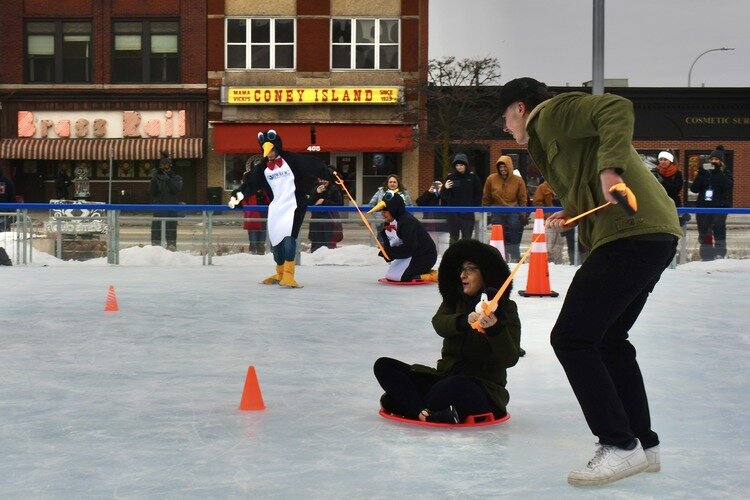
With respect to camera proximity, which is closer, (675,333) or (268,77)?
(675,333)

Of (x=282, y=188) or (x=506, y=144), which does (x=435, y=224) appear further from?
(x=506, y=144)

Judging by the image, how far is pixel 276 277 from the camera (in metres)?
14.7

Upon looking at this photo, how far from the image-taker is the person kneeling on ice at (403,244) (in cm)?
1466

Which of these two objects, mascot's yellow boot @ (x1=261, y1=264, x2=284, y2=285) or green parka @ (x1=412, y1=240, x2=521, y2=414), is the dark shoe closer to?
green parka @ (x1=412, y1=240, x2=521, y2=414)

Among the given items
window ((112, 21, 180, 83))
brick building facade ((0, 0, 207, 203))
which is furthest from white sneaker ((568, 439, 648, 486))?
window ((112, 21, 180, 83))

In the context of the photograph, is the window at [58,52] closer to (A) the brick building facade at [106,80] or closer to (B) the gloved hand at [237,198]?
(A) the brick building facade at [106,80]

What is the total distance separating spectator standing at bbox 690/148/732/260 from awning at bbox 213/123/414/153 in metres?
21.1

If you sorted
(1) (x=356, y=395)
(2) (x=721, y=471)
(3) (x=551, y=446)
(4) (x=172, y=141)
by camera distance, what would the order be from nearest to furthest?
1. (2) (x=721, y=471)
2. (3) (x=551, y=446)
3. (1) (x=356, y=395)
4. (4) (x=172, y=141)

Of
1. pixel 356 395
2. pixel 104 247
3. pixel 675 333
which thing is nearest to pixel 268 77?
pixel 104 247

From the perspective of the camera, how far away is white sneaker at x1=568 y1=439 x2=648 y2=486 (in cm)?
482

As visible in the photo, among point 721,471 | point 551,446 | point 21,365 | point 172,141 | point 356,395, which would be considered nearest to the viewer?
point 721,471

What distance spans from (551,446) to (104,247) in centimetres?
1297

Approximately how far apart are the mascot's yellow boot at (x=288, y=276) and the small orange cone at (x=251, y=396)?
7.60 metres

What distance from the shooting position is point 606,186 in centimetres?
454
